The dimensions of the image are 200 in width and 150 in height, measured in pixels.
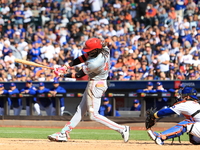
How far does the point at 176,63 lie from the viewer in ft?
49.0

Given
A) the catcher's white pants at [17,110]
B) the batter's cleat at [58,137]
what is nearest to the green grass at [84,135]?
the batter's cleat at [58,137]

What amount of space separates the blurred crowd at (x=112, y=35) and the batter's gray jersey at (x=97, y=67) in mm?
6319

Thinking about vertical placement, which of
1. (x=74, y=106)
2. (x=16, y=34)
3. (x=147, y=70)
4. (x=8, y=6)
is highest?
(x=8, y=6)

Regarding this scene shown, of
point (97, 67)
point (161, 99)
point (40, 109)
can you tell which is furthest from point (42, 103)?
point (97, 67)

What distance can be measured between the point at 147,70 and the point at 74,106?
2559 mm

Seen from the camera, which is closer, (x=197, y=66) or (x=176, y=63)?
(x=197, y=66)

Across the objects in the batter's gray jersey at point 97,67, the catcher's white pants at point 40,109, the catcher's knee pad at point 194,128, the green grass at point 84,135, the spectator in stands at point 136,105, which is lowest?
the green grass at point 84,135

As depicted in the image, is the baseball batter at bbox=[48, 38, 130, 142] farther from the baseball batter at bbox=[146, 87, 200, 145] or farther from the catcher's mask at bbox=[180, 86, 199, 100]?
the catcher's mask at bbox=[180, 86, 199, 100]

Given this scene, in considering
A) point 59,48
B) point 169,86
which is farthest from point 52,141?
point 59,48

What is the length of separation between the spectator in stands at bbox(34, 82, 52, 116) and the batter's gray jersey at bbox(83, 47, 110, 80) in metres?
7.18

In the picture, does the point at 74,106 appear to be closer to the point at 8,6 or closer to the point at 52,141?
the point at 52,141

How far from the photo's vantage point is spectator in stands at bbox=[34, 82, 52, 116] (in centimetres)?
1499

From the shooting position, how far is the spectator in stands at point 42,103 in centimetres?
1499

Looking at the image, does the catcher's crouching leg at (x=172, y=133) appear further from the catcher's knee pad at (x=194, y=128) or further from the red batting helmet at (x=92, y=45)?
the red batting helmet at (x=92, y=45)
